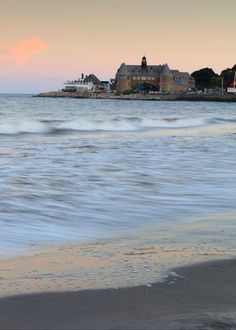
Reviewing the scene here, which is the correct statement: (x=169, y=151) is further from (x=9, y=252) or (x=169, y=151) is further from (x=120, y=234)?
(x=9, y=252)

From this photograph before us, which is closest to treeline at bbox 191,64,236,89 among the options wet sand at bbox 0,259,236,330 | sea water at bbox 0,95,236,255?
sea water at bbox 0,95,236,255

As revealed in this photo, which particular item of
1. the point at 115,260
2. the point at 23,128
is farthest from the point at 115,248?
the point at 23,128

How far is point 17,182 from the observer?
10.4 metres

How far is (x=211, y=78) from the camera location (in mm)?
183000

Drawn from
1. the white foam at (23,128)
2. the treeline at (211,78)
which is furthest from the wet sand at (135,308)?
the treeline at (211,78)

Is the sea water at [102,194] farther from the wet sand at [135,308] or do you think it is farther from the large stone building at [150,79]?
the large stone building at [150,79]

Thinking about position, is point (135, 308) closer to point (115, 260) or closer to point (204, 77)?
point (115, 260)

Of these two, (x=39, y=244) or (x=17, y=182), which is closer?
(x=39, y=244)

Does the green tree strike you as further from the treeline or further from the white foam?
the white foam

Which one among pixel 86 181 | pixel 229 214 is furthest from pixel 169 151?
pixel 229 214

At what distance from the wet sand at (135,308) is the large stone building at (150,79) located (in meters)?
173

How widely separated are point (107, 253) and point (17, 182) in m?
5.12

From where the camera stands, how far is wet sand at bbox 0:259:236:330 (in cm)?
356

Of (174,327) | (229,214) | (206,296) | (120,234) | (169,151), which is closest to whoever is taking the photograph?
(174,327)
